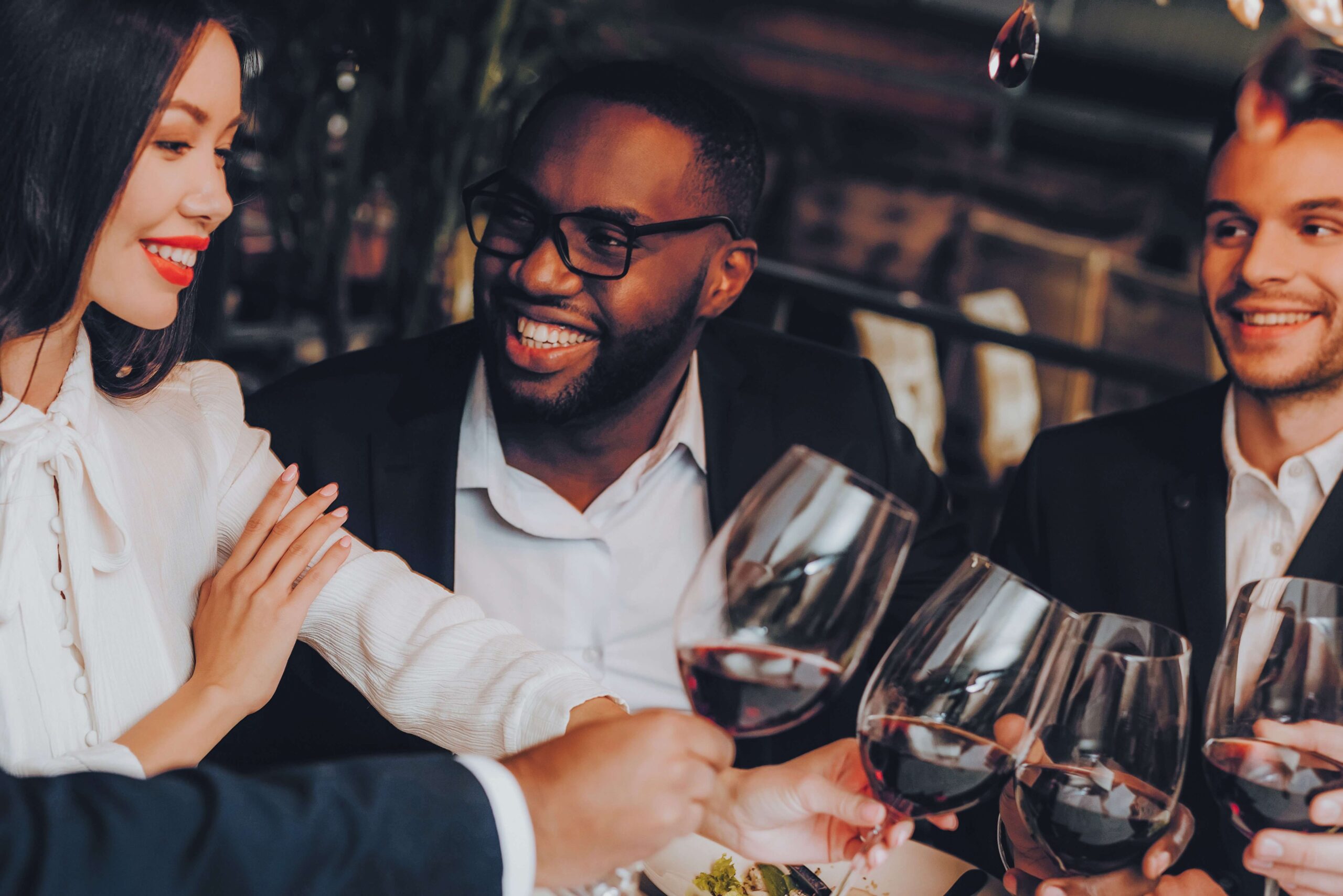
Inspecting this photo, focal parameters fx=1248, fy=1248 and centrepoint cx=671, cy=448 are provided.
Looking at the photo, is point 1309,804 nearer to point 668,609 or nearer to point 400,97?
point 668,609

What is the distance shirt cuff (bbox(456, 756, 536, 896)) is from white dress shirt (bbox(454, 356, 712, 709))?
0.86m

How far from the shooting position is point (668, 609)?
186cm

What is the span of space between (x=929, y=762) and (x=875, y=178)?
4895 millimetres

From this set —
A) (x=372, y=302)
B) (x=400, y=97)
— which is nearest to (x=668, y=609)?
(x=400, y=97)

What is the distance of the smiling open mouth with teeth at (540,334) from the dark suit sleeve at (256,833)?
2.90ft

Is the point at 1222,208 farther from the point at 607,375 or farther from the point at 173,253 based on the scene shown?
the point at 173,253

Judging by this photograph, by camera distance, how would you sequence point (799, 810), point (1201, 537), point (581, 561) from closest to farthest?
point (799, 810), point (1201, 537), point (581, 561)

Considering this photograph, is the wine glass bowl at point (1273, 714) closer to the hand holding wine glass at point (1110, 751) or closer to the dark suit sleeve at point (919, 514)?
the hand holding wine glass at point (1110, 751)

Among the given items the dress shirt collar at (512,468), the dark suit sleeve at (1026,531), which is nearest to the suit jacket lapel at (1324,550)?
the dark suit sleeve at (1026,531)

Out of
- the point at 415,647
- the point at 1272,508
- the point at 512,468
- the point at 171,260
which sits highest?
the point at 171,260

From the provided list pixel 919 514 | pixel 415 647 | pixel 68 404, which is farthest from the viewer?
pixel 919 514

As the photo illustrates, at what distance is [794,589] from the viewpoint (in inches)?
36.0

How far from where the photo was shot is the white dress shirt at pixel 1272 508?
1.68 meters

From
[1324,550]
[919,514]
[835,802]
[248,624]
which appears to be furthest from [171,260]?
[1324,550]
